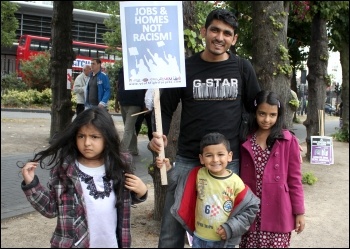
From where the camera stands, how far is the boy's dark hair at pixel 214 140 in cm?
295

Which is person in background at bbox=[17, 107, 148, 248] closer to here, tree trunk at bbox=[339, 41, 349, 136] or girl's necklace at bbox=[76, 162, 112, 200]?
girl's necklace at bbox=[76, 162, 112, 200]

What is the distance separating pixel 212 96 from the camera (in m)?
3.17

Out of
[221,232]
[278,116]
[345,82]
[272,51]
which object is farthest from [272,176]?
[345,82]

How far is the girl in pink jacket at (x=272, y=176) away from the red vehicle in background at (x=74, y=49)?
26200 mm

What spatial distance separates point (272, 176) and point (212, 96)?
644 millimetres

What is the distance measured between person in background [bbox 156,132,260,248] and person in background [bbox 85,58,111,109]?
A: 6.73m

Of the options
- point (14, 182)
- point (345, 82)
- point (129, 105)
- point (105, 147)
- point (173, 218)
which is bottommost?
point (14, 182)

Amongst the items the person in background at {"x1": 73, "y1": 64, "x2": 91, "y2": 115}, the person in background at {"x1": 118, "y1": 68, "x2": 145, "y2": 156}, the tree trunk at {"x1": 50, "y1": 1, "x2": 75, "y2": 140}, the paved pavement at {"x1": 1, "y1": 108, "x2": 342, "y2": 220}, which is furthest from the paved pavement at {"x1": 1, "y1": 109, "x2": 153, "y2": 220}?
the person in background at {"x1": 73, "y1": 64, "x2": 91, "y2": 115}

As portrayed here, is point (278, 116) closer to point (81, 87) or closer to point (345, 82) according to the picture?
point (81, 87)

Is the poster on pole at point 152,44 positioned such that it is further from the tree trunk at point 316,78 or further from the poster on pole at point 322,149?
the tree trunk at point 316,78

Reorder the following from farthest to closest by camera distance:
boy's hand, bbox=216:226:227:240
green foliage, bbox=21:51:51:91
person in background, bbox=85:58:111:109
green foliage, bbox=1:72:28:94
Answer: green foliage, bbox=21:51:51:91, green foliage, bbox=1:72:28:94, person in background, bbox=85:58:111:109, boy's hand, bbox=216:226:227:240

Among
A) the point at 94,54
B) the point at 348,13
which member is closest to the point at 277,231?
the point at 348,13

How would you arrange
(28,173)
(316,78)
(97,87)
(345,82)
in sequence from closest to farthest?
(28,173), (97,87), (316,78), (345,82)

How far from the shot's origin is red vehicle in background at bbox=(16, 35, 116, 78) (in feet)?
95.8
